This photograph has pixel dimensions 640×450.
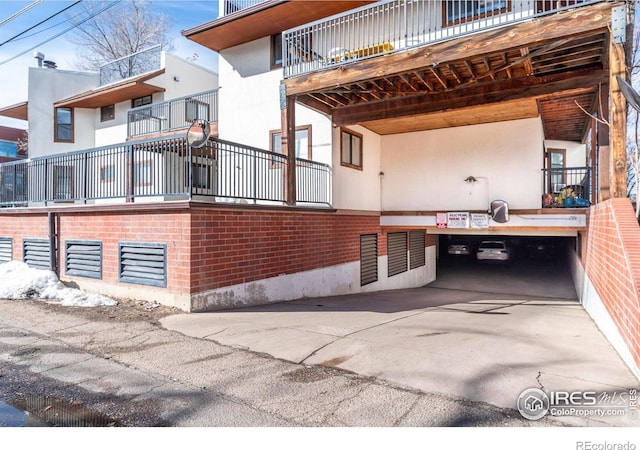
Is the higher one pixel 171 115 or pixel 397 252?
pixel 171 115

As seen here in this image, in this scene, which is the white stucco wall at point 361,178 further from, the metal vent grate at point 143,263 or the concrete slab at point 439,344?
the metal vent grate at point 143,263

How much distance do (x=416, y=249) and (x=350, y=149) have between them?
574 centimetres

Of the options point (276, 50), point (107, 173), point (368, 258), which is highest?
point (276, 50)

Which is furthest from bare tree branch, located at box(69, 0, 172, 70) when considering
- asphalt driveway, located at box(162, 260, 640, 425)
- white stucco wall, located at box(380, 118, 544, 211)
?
asphalt driveway, located at box(162, 260, 640, 425)

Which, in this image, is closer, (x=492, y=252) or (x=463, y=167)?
(x=463, y=167)

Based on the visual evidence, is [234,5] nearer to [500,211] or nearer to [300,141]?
[300,141]

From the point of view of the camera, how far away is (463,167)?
468 inches

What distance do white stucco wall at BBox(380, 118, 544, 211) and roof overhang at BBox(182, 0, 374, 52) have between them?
437 centimetres

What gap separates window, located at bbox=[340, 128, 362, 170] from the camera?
445 inches

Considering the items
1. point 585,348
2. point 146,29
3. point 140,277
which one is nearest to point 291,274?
point 140,277

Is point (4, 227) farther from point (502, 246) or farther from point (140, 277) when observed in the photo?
point (502, 246)

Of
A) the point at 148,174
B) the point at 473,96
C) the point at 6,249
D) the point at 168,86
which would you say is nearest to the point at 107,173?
the point at 148,174

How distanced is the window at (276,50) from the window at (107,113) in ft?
37.2

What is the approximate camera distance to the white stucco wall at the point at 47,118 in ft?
64.8
